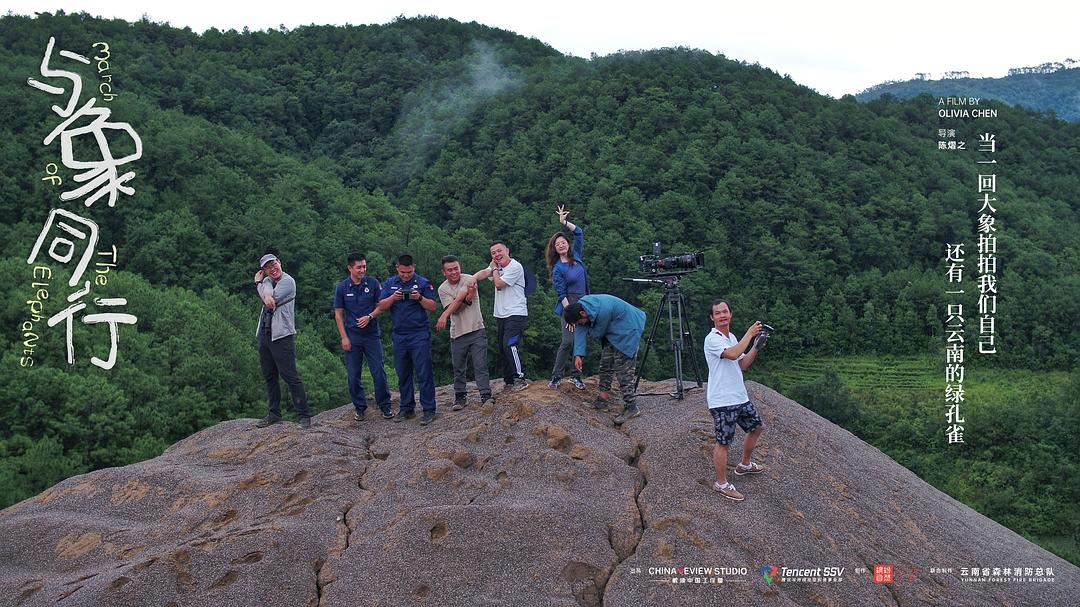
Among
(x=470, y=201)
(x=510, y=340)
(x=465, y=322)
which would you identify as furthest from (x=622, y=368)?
(x=470, y=201)

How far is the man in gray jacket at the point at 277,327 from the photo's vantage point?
9.48 meters

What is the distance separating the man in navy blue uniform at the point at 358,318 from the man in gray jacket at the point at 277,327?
59cm

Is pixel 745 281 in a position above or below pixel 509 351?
below

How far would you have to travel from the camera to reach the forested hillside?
24.2 m

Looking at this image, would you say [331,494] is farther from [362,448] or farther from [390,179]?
[390,179]

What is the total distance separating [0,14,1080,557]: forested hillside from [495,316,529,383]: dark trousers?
489 inches

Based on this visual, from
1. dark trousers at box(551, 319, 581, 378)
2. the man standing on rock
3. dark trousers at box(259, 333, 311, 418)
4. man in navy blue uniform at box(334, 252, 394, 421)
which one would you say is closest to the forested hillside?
dark trousers at box(259, 333, 311, 418)

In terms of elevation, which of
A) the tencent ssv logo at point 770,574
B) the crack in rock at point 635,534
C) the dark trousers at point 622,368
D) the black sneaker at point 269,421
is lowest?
the tencent ssv logo at point 770,574

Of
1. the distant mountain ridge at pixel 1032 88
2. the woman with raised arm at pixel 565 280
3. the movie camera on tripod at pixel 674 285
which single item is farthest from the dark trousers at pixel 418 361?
the distant mountain ridge at pixel 1032 88

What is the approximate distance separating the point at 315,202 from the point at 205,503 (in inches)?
1646

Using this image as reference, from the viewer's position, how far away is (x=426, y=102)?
74375mm

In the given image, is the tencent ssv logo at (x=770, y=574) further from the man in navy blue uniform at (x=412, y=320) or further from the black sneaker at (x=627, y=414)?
the man in navy blue uniform at (x=412, y=320)

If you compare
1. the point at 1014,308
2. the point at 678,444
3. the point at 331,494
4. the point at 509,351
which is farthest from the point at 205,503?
the point at 1014,308

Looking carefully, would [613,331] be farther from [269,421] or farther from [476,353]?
[269,421]
